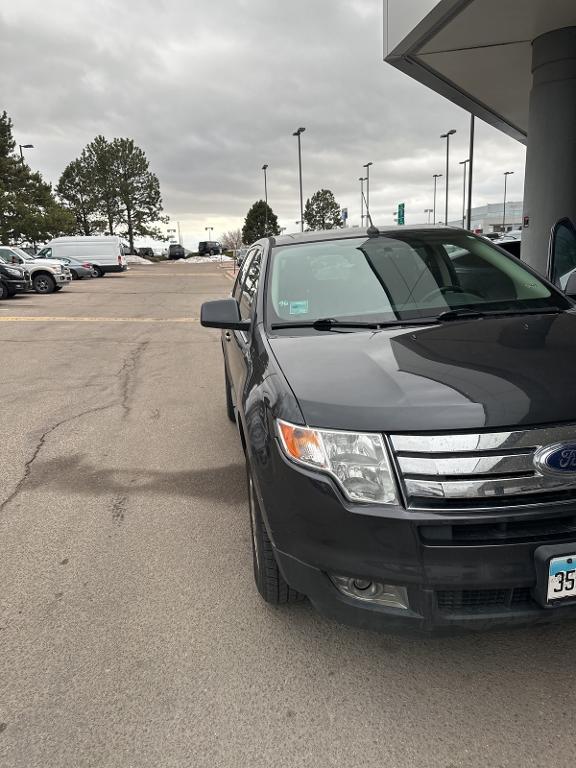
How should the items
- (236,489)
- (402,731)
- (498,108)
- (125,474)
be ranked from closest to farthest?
(402,731) → (236,489) → (125,474) → (498,108)

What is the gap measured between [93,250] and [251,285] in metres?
38.3

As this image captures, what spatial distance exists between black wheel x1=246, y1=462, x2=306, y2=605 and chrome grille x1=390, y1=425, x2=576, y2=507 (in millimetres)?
778

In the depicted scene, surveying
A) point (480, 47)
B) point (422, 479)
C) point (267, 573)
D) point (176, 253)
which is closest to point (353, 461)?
point (422, 479)

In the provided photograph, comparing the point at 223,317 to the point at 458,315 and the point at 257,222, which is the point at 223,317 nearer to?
the point at 458,315

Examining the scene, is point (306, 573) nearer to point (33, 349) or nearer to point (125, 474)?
point (125, 474)

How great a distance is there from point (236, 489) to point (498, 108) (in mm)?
15852

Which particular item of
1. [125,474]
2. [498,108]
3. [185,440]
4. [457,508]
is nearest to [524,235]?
[498,108]

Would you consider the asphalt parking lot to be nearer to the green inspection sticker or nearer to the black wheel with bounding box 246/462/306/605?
the black wheel with bounding box 246/462/306/605

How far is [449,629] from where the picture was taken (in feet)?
6.34

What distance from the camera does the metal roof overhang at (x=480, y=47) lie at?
9578 millimetres

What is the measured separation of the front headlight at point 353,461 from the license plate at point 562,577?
0.52m

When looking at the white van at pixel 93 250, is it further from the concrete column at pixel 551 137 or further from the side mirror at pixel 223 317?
the side mirror at pixel 223 317

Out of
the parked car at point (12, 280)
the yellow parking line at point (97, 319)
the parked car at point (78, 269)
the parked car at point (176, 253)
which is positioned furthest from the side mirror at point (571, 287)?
the parked car at point (176, 253)

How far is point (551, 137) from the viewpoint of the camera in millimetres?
10688
